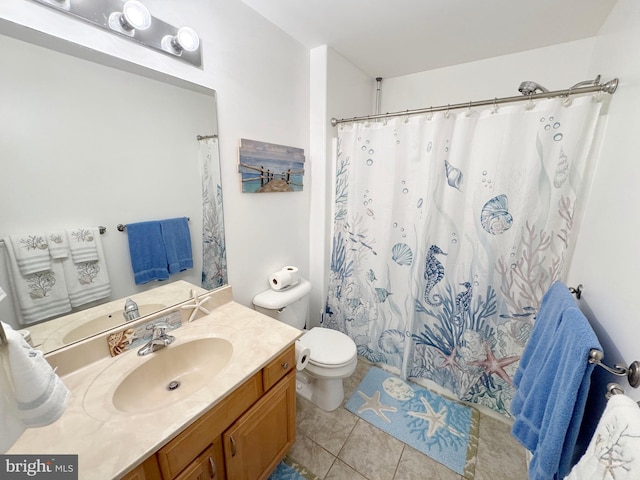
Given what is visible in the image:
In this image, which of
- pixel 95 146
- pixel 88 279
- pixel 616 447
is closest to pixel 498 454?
pixel 616 447

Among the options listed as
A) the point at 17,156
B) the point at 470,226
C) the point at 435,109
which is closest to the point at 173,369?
the point at 17,156

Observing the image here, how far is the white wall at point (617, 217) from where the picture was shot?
0.78 m

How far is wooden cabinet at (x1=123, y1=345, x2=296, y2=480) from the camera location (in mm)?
749

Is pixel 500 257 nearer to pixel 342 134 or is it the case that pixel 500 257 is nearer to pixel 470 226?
pixel 470 226

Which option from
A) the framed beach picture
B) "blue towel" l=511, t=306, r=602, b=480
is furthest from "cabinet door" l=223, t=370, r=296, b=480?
the framed beach picture

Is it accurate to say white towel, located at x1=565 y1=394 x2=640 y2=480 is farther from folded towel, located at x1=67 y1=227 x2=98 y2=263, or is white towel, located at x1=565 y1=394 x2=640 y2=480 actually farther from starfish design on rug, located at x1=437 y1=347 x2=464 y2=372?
folded towel, located at x1=67 y1=227 x2=98 y2=263

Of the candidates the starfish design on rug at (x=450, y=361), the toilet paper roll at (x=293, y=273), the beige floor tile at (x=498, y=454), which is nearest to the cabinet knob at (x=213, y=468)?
the toilet paper roll at (x=293, y=273)

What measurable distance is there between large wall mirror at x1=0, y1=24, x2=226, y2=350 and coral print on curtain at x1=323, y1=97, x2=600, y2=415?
1110 mm

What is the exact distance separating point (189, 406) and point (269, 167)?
49.2 inches

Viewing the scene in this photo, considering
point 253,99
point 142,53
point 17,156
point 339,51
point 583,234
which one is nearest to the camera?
point 17,156

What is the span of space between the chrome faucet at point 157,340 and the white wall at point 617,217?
154cm

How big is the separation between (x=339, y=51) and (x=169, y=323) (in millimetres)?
1987

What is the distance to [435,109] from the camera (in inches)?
58.6

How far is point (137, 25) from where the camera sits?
942 mm
